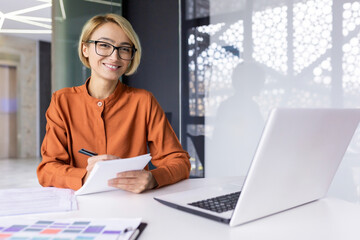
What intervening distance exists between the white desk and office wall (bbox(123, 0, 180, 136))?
9.62 feet

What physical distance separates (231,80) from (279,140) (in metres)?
2.84

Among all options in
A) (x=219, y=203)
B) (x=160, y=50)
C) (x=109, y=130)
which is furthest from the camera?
(x=160, y=50)

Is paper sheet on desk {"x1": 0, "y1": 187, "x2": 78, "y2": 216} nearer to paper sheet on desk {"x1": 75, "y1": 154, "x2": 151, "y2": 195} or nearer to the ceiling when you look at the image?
paper sheet on desk {"x1": 75, "y1": 154, "x2": 151, "y2": 195}

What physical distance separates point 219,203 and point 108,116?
2.80 ft

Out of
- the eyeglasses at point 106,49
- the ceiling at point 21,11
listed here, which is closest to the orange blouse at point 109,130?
the eyeglasses at point 106,49

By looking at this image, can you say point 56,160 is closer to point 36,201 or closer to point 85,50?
point 36,201

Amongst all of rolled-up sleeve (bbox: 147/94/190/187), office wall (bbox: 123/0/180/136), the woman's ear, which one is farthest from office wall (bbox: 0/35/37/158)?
rolled-up sleeve (bbox: 147/94/190/187)

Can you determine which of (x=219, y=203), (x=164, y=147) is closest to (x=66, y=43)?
(x=164, y=147)

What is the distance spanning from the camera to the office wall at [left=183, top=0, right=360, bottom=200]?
2.82 m

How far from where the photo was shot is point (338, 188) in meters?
2.86

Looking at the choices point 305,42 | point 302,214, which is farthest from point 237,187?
point 305,42

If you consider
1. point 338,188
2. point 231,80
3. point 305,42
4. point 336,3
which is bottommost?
point 338,188

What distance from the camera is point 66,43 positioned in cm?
379

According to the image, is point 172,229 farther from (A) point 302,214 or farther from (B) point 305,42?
(B) point 305,42
